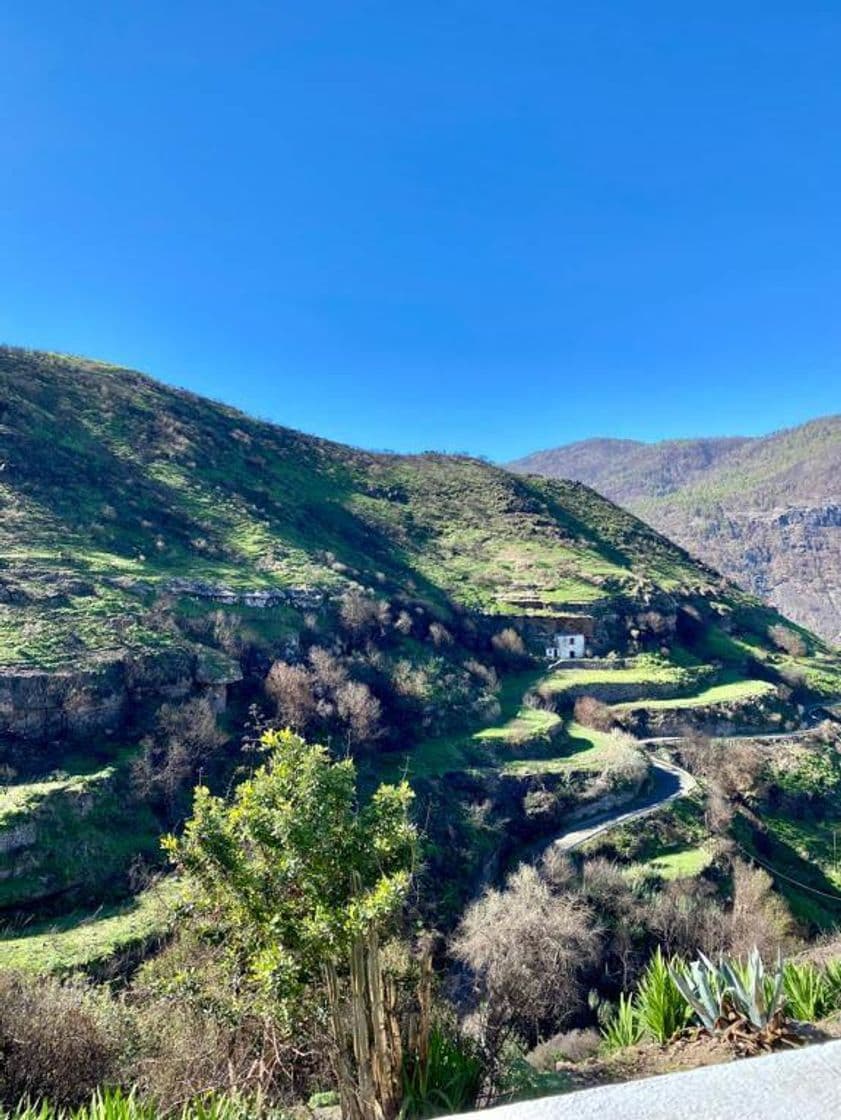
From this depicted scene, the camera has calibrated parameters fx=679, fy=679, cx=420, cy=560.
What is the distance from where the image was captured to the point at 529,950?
2034cm

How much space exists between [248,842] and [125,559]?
122ft

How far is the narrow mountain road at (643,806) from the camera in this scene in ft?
100

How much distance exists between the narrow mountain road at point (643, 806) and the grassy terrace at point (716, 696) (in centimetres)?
644

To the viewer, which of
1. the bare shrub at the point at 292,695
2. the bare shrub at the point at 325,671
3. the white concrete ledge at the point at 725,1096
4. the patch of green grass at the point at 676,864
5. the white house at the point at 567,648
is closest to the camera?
the white concrete ledge at the point at 725,1096

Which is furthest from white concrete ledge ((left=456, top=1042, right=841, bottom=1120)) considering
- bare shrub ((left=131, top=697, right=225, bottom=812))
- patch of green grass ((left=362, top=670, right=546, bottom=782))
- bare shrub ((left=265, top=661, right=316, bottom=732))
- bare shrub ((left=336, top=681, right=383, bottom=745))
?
bare shrub ((left=336, top=681, right=383, bottom=745))

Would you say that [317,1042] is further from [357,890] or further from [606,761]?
[606,761]

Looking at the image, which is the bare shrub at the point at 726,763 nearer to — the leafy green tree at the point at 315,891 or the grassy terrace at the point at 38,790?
the grassy terrace at the point at 38,790

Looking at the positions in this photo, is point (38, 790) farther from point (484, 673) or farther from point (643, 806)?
point (484, 673)

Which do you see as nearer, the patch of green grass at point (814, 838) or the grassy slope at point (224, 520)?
the patch of green grass at point (814, 838)

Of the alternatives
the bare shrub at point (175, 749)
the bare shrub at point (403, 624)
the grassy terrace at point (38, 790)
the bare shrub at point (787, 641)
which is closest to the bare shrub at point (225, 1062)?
the grassy terrace at point (38, 790)

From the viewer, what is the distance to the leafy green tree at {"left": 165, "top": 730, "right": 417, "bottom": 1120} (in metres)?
6.27

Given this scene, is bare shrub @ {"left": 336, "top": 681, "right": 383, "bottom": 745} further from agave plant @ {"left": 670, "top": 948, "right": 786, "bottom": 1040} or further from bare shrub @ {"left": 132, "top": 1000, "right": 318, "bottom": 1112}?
agave plant @ {"left": 670, "top": 948, "right": 786, "bottom": 1040}

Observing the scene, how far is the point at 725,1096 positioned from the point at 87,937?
66.5 feet

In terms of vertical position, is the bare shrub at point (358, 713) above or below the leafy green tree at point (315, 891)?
below
